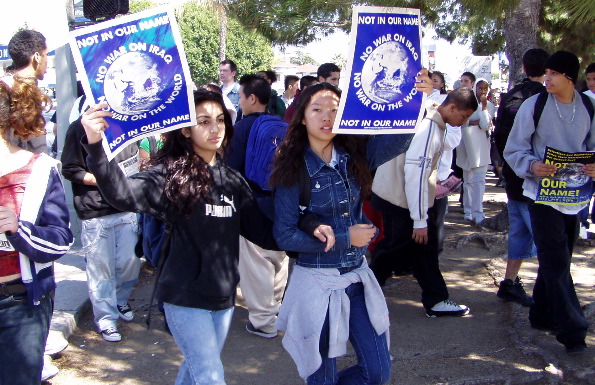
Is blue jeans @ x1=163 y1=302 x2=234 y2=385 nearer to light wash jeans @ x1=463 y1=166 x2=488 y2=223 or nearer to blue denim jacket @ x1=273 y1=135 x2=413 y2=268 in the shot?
blue denim jacket @ x1=273 y1=135 x2=413 y2=268

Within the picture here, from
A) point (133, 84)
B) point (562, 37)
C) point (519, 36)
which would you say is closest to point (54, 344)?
point (133, 84)

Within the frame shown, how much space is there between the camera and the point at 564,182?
13.9 ft

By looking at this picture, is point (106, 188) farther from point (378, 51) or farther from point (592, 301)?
point (592, 301)

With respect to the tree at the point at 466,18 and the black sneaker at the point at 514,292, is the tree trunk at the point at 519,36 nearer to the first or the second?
the tree at the point at 466,18

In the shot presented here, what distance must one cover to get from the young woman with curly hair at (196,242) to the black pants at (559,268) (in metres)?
2.33

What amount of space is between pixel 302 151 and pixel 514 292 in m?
3.20

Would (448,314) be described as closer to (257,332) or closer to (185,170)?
(257,332)

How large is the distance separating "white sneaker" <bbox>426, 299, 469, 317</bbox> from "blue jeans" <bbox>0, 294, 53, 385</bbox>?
131 inches

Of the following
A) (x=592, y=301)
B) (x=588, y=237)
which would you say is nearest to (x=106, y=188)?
(x=592, y=301)

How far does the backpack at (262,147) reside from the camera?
15.0 ft

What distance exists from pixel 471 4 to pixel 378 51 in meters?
0.83

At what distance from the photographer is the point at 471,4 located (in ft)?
11.4

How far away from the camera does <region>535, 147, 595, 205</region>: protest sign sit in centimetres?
421

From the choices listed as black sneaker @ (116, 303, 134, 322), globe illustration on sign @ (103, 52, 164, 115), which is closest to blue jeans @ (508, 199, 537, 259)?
black sneaker @ (116, 303, 134, 322)
